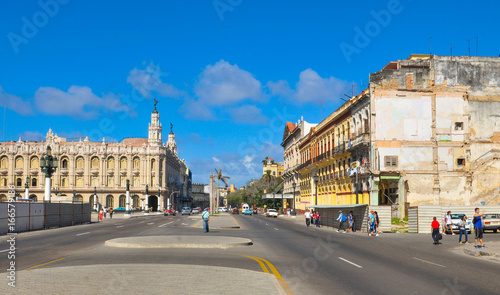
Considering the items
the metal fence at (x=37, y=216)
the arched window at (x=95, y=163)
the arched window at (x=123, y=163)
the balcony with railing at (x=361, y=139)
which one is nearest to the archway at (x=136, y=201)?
the arched window at (x=123, y=163)

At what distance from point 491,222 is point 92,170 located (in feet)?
338

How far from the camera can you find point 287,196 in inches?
4001

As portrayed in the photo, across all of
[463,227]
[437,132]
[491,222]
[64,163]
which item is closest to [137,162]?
[64,163]

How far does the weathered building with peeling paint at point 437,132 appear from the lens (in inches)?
1978

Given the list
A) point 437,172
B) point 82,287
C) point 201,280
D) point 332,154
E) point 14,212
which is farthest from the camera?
point 332,154

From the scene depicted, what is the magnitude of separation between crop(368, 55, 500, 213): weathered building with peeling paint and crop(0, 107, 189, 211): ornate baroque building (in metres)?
76.6

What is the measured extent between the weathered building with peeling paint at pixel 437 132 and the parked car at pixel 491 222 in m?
15.4

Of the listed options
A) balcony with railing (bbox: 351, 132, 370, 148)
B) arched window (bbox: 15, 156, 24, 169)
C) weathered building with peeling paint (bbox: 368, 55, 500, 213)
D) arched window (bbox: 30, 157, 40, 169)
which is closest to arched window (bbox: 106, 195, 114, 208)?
arched window (bbox: 30, 157, 40, 169)

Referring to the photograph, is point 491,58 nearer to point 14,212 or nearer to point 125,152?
point 14,212

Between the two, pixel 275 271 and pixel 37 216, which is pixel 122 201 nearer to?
pixel 37 216

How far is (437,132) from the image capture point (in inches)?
1999

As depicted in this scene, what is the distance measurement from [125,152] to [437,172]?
87.0 m

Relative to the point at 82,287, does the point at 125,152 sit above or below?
above

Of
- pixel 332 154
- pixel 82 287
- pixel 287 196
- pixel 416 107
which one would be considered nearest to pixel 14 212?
pixel 82 287
